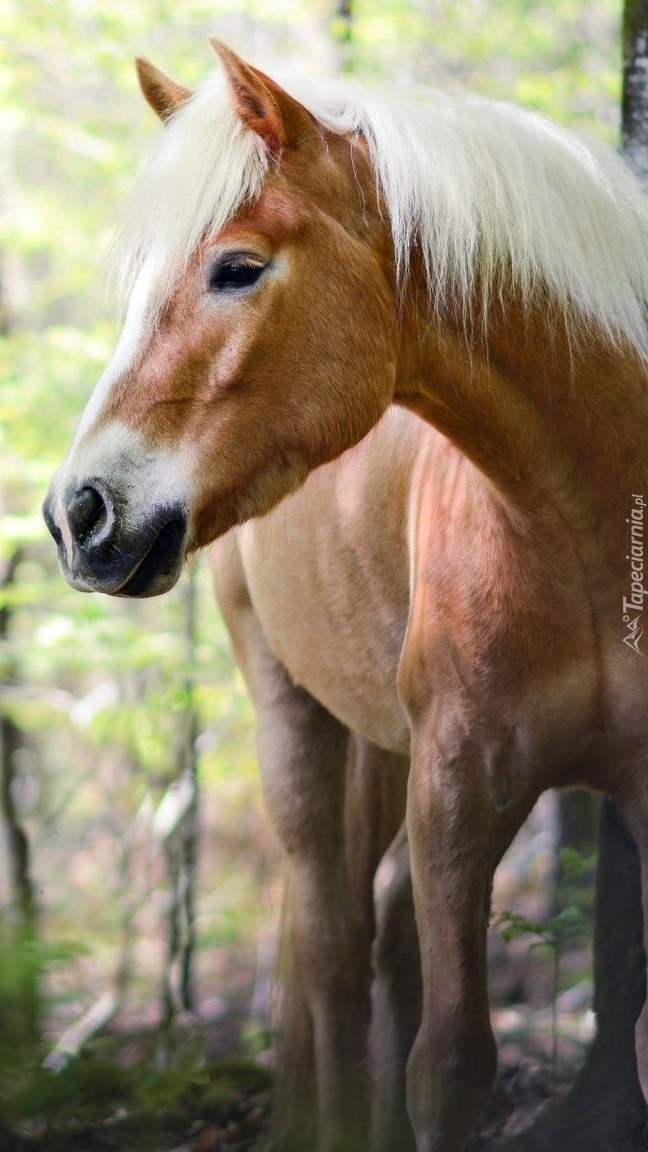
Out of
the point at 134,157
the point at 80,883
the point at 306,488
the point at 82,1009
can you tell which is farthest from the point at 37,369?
the point at 80,883

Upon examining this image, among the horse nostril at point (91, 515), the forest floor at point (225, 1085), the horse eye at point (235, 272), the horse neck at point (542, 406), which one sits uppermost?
the horse eye at point (235, 272)

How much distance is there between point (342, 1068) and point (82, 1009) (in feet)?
8.05

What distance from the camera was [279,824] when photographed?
376 centimetres

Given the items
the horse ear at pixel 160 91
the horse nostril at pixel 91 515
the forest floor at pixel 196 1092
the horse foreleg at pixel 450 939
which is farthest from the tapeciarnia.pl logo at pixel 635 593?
the forest floor at pixel 196 1092

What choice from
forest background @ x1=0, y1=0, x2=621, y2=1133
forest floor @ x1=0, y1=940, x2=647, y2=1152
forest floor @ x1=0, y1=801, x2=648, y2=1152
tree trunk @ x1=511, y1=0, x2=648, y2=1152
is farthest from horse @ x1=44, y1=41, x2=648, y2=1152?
forest background @ x1=0, y1=0, x2=621, y2=1133

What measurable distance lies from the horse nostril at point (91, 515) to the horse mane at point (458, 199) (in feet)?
1.38

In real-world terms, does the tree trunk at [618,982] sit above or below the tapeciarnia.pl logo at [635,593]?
below

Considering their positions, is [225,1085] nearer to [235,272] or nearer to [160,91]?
[235,272]

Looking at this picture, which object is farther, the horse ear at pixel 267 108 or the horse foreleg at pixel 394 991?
the horse foreleg at pixel 394 991

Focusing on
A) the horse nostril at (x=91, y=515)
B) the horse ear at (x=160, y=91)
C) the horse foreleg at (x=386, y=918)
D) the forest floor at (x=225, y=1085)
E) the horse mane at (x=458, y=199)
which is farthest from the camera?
the horse foreleg at (x=386, y=918)

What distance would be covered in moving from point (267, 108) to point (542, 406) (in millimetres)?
794

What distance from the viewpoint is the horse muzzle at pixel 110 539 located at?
2076 millimetres

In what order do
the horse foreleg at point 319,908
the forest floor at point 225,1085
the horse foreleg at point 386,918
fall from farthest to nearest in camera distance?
the horse foreleg at point 319,908, the horse foreleg at point 386,918, the forest floor at point 225,1085

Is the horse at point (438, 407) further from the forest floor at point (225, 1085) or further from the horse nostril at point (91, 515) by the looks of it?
the forest floor at point (225, 1085)
